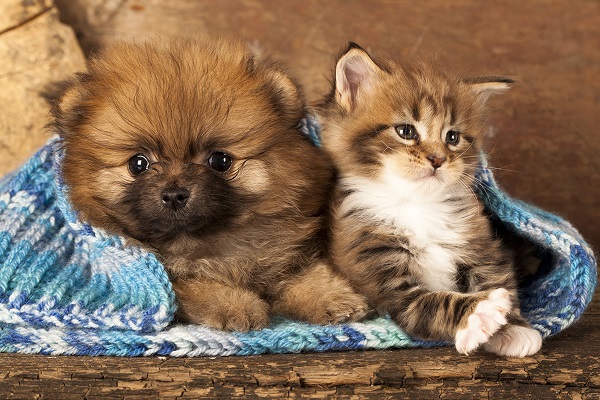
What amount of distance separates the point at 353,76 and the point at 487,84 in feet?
1.32

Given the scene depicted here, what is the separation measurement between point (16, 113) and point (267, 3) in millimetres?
1228

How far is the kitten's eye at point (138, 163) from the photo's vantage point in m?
2.12

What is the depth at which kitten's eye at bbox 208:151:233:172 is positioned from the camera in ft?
7.01

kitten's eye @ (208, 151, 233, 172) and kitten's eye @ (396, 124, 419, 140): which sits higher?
kitten's eye @ (396, 124, 419, 140)

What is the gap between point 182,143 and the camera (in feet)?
6.77

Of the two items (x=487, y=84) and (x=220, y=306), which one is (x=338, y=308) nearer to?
(x=220, y=306)

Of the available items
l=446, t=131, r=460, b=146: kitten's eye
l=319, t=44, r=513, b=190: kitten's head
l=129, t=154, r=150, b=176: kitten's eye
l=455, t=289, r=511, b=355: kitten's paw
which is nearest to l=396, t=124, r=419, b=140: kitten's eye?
l=319, t=44, r=513, b=190: kitten's head

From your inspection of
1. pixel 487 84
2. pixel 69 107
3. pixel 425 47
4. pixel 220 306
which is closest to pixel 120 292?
pixel 220 306

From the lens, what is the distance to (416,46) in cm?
363

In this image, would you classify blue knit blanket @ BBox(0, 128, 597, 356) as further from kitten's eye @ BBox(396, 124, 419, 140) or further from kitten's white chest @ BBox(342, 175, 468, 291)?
kitten's eye @ BBox(396, 124, 419, 140)

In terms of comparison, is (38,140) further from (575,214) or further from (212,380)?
(575,214)

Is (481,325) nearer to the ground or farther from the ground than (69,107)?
nearer to the ground

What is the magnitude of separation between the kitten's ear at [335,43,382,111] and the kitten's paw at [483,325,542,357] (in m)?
0.79

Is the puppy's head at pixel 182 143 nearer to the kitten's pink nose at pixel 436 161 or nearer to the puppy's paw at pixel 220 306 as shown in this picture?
the puppy's paw at pixel 220 306
